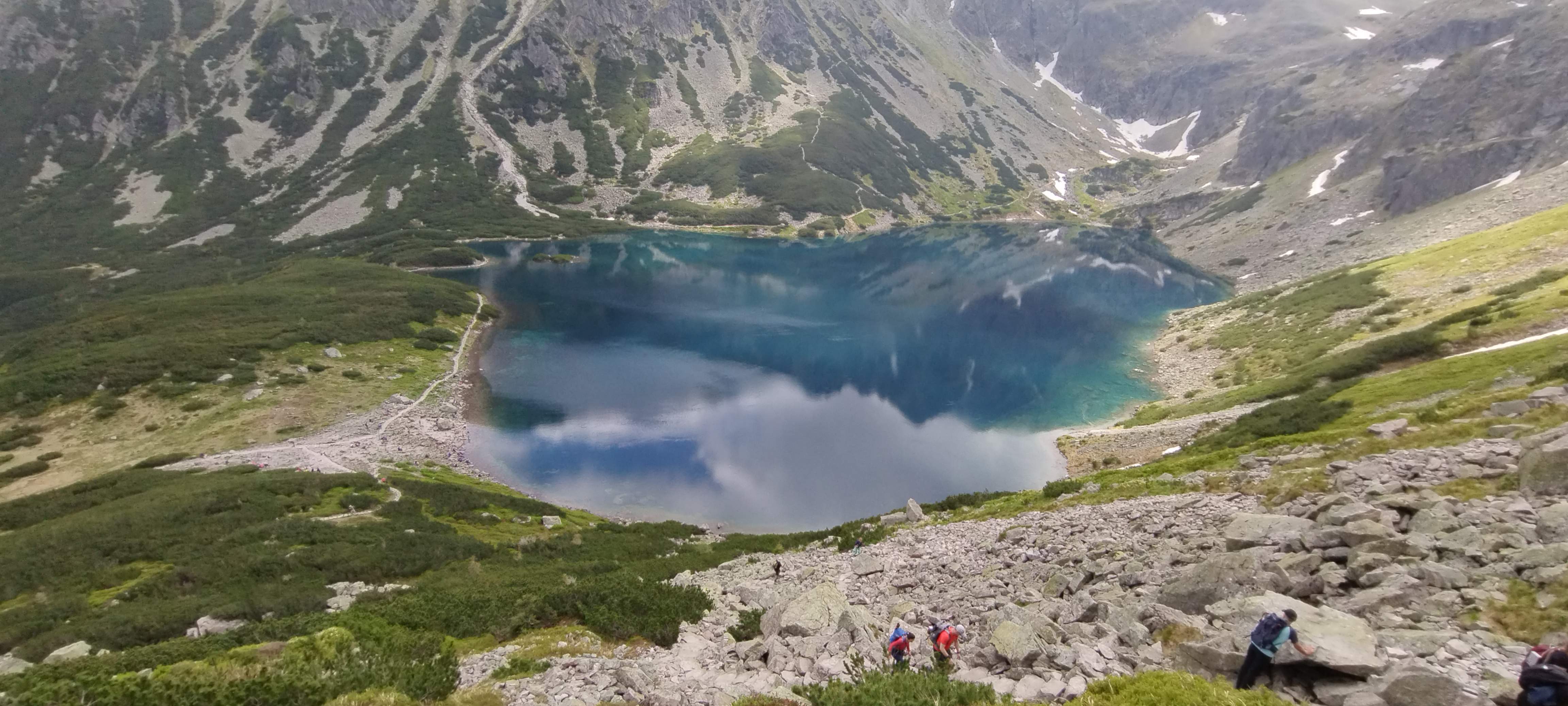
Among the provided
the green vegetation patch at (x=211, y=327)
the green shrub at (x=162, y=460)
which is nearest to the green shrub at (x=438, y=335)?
the green vegetation patch at (x=211, y=327)

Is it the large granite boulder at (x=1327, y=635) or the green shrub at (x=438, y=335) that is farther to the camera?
the green shrub at (x=438, y=335)

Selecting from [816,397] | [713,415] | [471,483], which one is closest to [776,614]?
[471,483]

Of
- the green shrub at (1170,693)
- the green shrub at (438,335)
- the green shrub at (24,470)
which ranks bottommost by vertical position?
the green shrub at (24,470)

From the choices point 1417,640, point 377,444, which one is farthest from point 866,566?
point 377,444

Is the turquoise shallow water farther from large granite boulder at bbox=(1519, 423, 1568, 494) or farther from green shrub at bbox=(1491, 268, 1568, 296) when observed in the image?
large granite boulder at bbox=(1519, 423, 1568, 494)

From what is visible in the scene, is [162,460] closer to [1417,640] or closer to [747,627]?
[747,627]

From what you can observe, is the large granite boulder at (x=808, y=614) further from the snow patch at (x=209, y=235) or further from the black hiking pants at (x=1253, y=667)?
the snow patch at (x=209, y=235)
